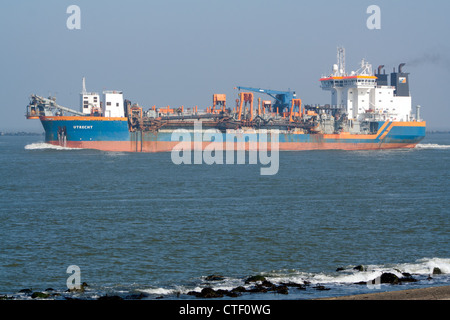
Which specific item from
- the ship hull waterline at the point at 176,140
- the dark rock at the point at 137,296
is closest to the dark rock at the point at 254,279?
the dark rock at the point at 137,296

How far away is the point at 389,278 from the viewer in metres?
12.8

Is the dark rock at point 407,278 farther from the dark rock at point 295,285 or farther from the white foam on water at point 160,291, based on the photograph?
the white foam on water at point 160,291

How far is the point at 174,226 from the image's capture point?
66.0ft

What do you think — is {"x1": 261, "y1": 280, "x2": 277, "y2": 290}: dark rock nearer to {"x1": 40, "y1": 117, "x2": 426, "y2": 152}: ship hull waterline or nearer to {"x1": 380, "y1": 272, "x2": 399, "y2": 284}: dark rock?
{"x1": 380, "y1": 272, "x2": 399, "y2": 284}: dark rock

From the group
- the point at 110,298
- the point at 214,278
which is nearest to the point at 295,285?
the point at 214,278

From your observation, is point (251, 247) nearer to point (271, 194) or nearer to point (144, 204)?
point (144, 204)

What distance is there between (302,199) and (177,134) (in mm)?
28719

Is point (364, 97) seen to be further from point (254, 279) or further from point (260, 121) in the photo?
point (254, 279)

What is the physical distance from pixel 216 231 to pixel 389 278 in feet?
24.3

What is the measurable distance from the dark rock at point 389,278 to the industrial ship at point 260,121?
135ft

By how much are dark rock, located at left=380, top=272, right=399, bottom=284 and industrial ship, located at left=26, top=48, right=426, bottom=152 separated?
41.1 metres

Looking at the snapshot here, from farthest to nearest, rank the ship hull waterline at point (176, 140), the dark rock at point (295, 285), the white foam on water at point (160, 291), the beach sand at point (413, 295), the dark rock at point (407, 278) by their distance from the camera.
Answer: the ship hull waterline at point (176, 140)
the dark rock at point (407, 278)
the dark rock at point (295, 285)
the white foam on water at point (160, 291)
the beach sand at point (413, 295)

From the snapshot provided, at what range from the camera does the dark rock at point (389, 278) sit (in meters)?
12.7
